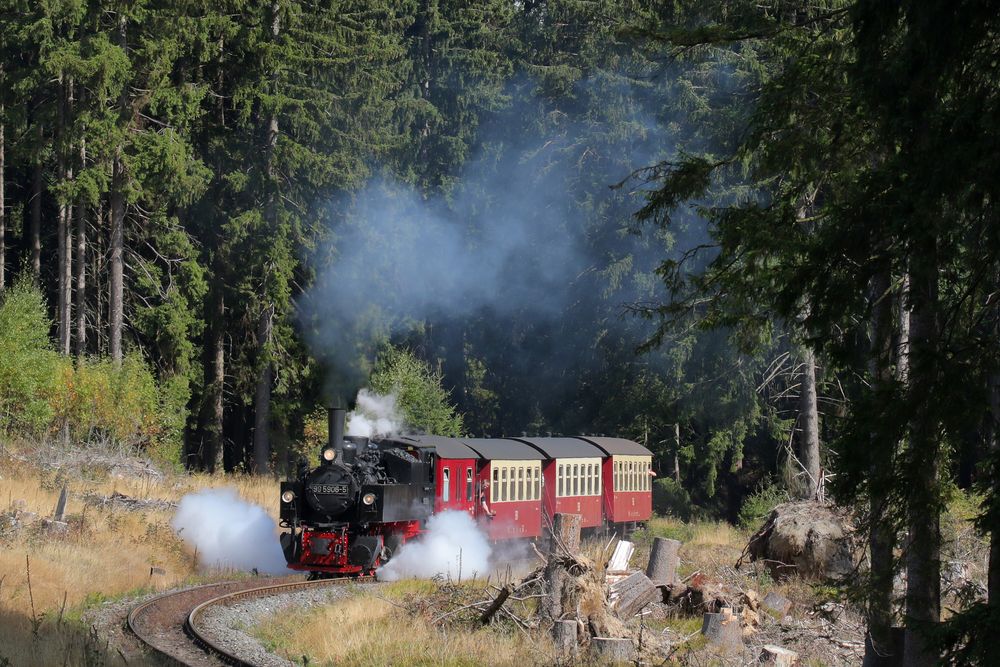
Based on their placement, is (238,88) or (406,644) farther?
(238,88)

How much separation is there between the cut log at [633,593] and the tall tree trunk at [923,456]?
5.42m

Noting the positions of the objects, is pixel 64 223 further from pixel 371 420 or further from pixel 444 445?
pixel 444 445

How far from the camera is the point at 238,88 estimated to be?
115ft

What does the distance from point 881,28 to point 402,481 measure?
1346 cm

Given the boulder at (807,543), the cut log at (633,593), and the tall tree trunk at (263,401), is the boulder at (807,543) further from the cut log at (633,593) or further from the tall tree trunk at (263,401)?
the tall tree trunk at (263,401)

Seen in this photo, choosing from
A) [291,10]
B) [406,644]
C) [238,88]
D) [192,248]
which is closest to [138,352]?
A: [192,248]

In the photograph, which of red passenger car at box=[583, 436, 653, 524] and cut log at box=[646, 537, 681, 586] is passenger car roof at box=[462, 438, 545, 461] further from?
cut log at box=[646, 537, 681, 586]

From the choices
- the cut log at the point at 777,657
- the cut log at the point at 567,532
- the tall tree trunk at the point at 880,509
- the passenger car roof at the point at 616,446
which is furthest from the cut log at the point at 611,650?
the passenger car roof at the point at 616,446

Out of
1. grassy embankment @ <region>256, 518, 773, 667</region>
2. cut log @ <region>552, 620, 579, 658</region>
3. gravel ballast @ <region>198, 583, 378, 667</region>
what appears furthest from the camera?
gravel ballast @ <region>198, 583, 378, 667</region>

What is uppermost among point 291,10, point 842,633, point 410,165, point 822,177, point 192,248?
point 291,10

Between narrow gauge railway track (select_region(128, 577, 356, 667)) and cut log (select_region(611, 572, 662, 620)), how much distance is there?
15.8ft

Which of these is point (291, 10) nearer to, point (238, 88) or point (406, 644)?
point (238, 88)

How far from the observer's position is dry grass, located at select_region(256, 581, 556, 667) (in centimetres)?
1163

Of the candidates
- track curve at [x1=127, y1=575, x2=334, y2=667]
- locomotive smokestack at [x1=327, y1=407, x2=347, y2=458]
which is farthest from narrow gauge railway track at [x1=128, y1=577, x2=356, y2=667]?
locomotive smokestack at [x1=327, y1=407, x2=347, y2=458]
